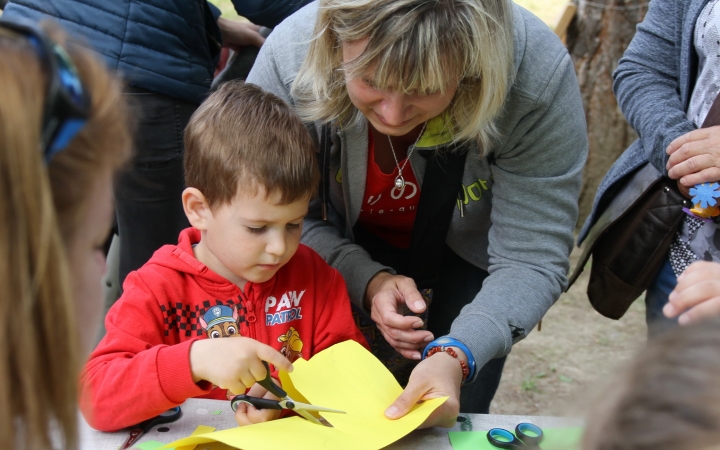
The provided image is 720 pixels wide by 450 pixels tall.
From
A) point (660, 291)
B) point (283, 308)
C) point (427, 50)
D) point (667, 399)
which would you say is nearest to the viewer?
point (667, 399)

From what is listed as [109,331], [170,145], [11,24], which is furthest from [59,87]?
[170,145]

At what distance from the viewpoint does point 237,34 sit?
2.47 meters

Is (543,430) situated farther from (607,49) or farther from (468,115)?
(607,49)

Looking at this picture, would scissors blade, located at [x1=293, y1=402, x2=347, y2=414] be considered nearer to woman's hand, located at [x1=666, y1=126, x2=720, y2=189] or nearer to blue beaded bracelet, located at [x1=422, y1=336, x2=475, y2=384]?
blue beaded bracelet, located at [x1=422, y1=336, x2=475, y2=384]

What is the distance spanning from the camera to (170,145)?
6.79ft

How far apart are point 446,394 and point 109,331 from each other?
0.67m

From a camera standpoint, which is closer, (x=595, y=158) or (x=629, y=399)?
(x=629, y=399)

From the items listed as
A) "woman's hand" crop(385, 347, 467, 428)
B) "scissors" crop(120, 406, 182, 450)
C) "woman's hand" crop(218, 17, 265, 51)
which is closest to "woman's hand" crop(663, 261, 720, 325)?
"woman's hand" crop(385, 347, 467, 428)

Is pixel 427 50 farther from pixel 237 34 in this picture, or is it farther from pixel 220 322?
pixel 237 34

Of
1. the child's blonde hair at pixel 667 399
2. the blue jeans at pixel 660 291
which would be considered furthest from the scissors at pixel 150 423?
the blue jeans at pixel 660 291

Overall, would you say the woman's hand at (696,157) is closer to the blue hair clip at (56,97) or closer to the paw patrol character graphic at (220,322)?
the paw patrol character graphic at (220,322)

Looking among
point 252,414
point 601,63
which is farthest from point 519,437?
point 601,63

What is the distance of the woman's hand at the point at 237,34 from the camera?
2.45m

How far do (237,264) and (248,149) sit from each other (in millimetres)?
249
